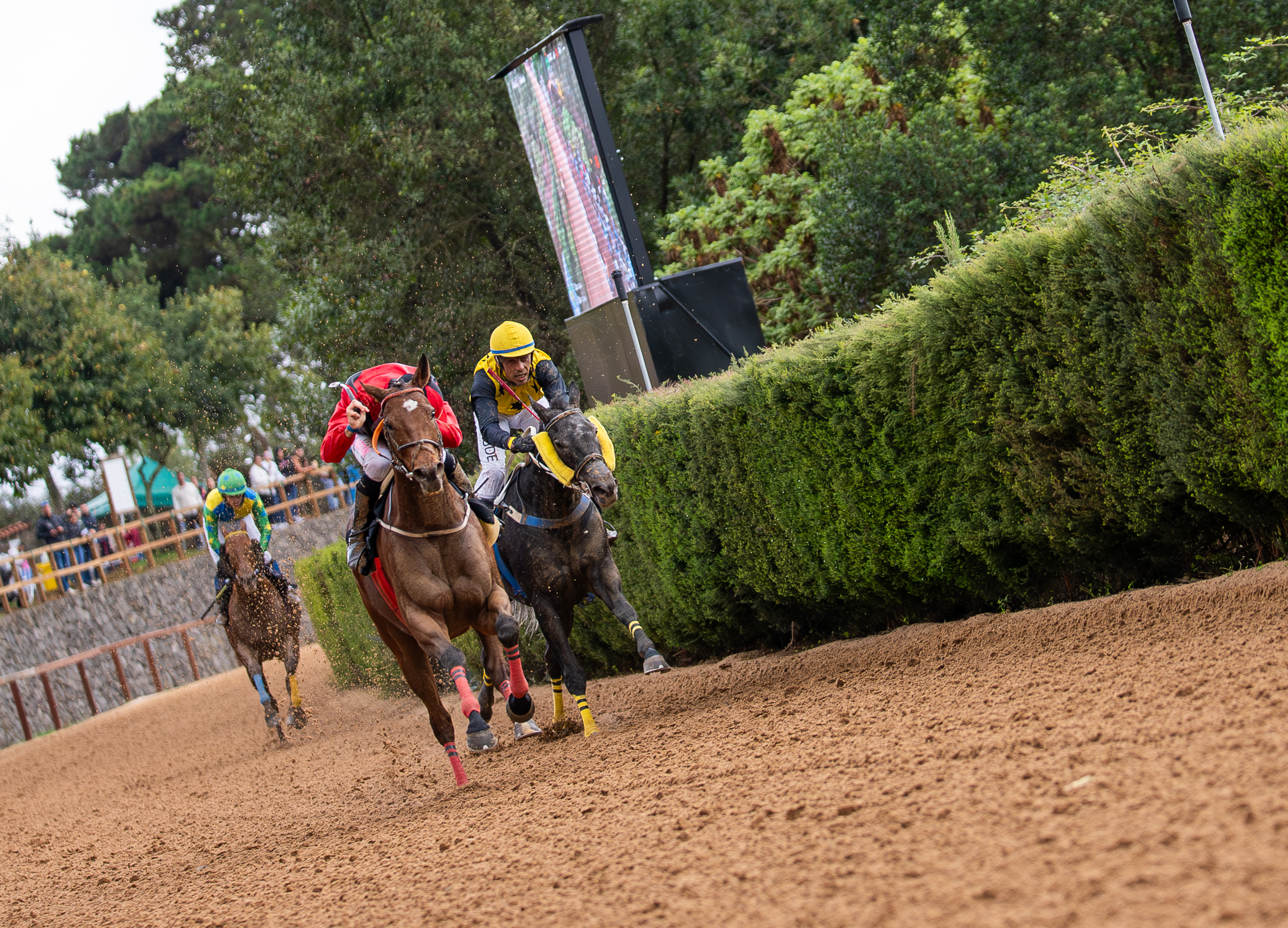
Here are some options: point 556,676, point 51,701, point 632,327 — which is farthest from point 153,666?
point 556,676

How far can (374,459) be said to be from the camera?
6828 millimetres

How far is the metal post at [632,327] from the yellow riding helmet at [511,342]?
11.5 ft

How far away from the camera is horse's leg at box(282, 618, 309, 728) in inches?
482

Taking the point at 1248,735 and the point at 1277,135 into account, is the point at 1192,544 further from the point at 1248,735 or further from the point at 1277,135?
the point at 1248,735

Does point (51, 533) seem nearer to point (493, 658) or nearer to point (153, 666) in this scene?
point (153, 666)

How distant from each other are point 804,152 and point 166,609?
17.9 meters

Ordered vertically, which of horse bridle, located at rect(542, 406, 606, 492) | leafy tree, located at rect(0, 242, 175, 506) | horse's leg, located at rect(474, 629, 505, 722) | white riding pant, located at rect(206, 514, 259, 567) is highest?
leafy tree, located at rect(0, 242, 175, 506)

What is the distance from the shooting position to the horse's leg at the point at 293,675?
12242 millimetres

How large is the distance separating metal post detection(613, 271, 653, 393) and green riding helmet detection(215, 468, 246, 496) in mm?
4184

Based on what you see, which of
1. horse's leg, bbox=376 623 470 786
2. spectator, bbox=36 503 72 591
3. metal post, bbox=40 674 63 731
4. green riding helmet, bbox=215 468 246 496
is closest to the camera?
horse's leg, bbox=376 623 470 786

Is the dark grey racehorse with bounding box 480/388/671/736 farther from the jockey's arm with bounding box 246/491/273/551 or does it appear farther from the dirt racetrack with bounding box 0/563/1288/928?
the jockey's arm with bounding box 246/491/273/551

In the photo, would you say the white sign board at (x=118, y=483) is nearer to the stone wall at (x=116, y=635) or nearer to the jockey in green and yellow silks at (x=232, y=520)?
the stone wall at (x=116, y=635)

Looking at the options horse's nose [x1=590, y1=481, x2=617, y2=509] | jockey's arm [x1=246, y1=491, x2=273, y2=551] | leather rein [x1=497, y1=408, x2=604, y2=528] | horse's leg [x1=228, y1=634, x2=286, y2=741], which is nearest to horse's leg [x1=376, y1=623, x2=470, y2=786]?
leather rein [x1=497, y1=408, x2=604, y2=528]

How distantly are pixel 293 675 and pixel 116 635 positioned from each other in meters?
14.0
